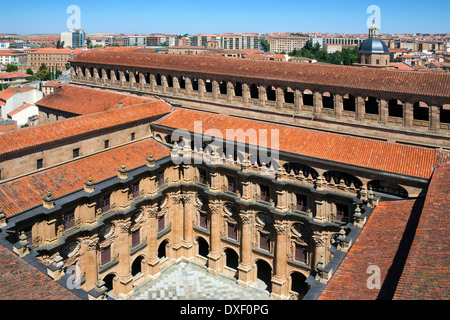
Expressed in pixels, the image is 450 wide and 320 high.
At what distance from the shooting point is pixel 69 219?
37094mm

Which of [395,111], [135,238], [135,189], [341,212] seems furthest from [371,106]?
[135,238]

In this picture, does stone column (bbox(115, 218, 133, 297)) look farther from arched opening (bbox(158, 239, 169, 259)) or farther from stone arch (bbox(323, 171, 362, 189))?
stone arch (bbox(323, 171, 362, 189))

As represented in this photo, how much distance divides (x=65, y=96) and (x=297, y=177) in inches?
1418

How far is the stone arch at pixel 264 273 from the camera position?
46703 millimetres

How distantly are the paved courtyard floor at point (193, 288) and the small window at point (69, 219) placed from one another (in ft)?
39.0

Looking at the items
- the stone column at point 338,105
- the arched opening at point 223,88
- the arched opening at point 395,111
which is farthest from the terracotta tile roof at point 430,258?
the arched opening at point 223,88

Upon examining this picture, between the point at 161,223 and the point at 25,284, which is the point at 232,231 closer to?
the point at 161,223

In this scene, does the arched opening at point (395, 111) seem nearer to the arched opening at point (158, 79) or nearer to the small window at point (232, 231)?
the small window at point (232, 231)

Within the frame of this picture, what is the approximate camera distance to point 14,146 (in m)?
36.5

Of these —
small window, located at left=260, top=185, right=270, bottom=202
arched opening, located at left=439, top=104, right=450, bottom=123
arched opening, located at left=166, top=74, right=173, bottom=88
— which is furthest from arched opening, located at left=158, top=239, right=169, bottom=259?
arched opening, located at left=439, top=104, right=450, bottom=123

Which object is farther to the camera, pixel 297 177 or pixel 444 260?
pixel 297 177

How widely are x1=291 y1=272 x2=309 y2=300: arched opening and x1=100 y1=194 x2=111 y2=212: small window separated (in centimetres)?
2041
